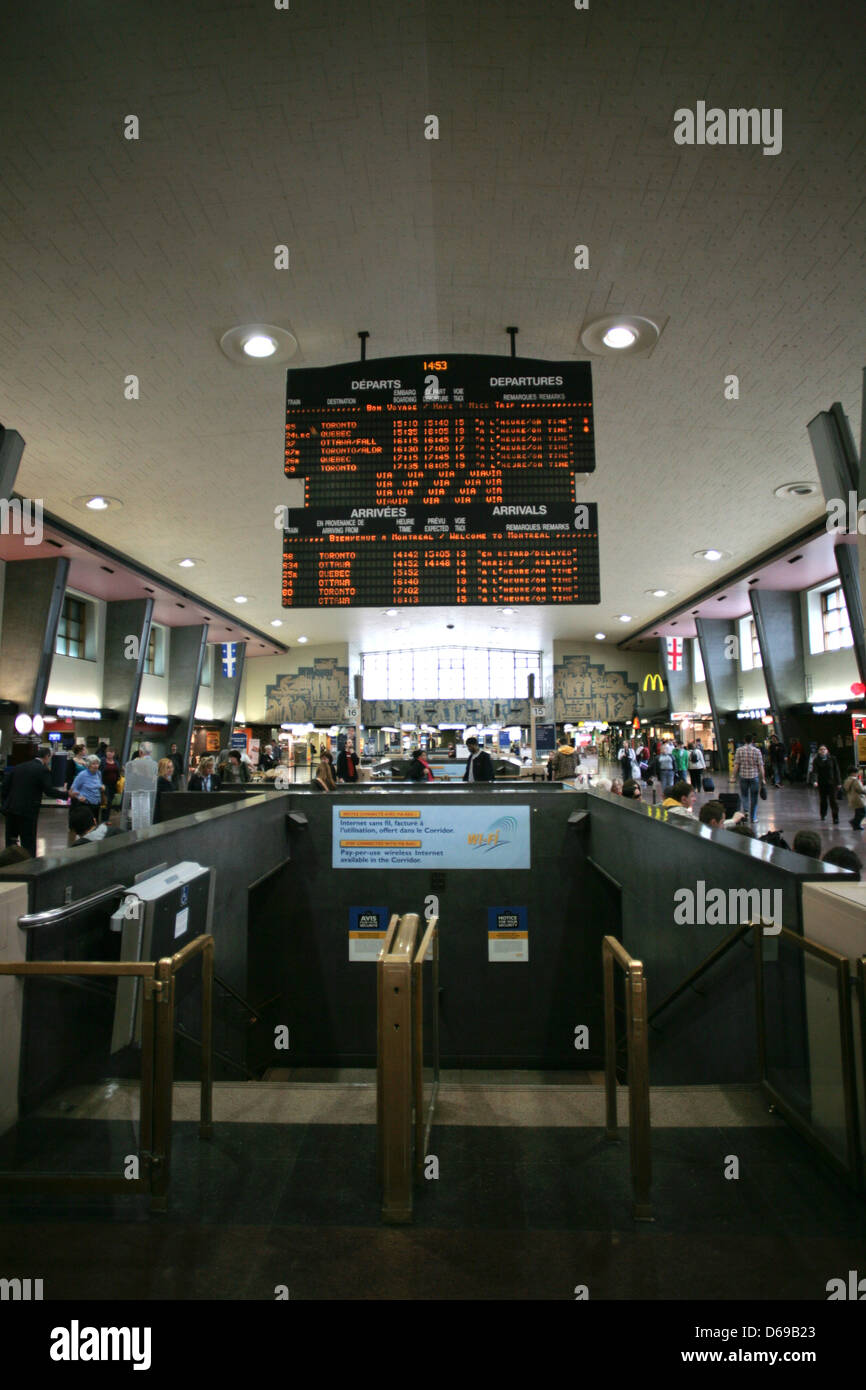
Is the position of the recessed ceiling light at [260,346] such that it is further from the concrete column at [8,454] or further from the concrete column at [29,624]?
the concrete column at [29,624]

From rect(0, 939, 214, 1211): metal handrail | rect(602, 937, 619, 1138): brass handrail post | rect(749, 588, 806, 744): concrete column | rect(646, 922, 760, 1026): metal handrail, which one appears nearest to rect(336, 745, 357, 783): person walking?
rect(749, 588, 806, 744): concrete column

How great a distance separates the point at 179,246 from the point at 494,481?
110 inches

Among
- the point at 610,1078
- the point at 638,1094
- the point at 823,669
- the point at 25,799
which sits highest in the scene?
the point at 823,669

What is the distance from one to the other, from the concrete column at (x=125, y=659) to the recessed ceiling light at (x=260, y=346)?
1309 centimetres

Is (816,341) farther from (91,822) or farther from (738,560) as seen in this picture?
(738,560)

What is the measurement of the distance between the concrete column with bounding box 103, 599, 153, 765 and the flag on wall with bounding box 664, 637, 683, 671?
→ 17488 millimetres

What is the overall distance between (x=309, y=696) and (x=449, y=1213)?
→ 28.2 m

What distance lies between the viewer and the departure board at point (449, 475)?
548 centimetres

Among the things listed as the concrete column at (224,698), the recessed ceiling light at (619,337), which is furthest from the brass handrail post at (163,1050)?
the concrete column at (224,698)

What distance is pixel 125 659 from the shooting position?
18.5 metres

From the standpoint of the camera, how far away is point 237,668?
2573 cm

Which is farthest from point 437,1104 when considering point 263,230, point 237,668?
point 237,668

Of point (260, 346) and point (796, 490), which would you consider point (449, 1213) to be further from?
point (796, 490)

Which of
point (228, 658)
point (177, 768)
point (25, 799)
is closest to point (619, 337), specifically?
point (25, 799)
